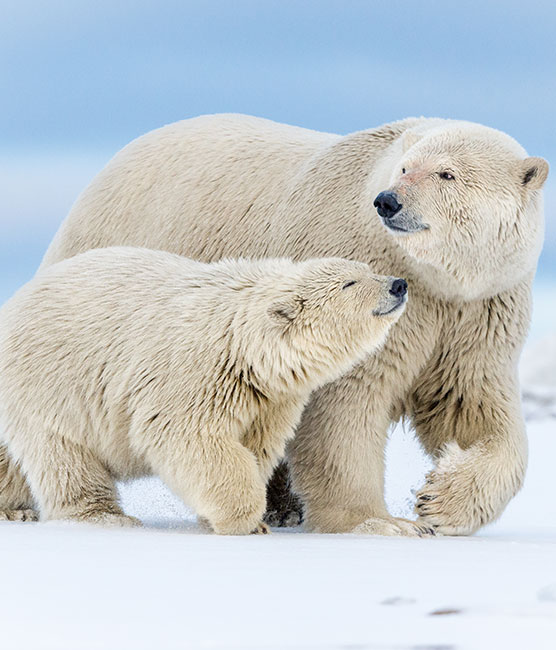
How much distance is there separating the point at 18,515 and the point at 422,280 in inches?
109

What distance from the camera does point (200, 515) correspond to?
5859 millimetres

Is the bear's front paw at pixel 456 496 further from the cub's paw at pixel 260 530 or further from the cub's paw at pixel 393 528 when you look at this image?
the cub's paw at pixel 260 530

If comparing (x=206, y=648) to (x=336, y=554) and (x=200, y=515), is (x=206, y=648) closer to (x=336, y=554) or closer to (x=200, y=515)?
(x=336, y=554)

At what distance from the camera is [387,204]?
604 cm

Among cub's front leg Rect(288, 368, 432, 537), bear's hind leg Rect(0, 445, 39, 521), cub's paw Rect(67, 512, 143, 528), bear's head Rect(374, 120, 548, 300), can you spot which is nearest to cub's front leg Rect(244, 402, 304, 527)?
cub's front leg Rect(288, 368, 432, 537)

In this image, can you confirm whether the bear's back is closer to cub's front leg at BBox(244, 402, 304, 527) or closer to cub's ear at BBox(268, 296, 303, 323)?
cub's ear at BBox(268, 296, 303, 323)

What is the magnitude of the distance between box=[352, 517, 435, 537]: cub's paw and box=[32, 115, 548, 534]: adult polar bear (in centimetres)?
1

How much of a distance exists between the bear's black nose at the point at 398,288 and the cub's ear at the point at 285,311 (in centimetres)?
→ 48

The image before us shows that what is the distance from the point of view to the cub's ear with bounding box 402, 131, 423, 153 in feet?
21.5

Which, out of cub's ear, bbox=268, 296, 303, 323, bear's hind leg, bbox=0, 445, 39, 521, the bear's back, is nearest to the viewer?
cub's ear, bbox=268, 296, 303, 323

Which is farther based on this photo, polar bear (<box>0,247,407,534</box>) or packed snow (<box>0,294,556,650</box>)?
polar bear (<box>0,247,407,534</box>)

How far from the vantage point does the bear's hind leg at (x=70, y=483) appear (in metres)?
6.25

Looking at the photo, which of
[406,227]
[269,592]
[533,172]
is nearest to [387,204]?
[406,227]

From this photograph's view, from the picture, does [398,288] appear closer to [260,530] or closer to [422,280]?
[422,280]
